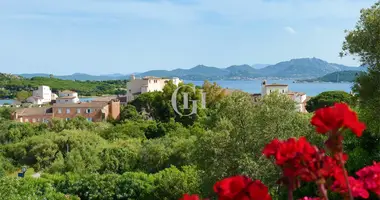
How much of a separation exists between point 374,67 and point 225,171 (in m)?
5.26

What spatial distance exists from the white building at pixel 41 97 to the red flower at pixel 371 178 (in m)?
101

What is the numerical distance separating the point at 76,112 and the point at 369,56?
48202 mm

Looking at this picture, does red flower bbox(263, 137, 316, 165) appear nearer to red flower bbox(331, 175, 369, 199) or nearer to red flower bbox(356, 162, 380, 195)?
red flower bbox(331, 175, 369, 199)

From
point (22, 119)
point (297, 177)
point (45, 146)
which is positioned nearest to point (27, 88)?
point (22, 119)

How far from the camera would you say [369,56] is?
1203 centimetres

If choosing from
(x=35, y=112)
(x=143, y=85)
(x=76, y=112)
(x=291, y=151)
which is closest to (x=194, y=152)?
(x=291, y=151)

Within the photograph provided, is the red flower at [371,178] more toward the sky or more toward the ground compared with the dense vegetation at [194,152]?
more toward the sky

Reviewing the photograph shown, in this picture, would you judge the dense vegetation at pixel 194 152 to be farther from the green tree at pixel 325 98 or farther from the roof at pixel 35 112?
the roof at pixel 35 112

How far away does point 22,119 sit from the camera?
58125mm

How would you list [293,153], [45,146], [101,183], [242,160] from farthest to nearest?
[45,146]
[101,183]
[242,160]
[293,153]

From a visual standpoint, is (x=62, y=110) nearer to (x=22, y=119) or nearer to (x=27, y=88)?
(x=22, y=119)

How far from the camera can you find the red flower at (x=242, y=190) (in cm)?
172

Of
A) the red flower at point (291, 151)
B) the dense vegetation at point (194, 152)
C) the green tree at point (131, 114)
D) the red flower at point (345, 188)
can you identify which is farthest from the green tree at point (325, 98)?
the red flower at point (291, 151)

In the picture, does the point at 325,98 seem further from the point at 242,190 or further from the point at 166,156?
the point at 242,190
